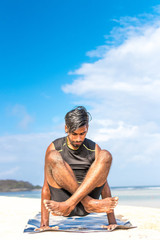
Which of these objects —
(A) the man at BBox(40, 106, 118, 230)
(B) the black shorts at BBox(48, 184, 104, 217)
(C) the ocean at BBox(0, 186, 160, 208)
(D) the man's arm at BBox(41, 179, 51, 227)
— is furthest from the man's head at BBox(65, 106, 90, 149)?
(C) the ocean at BBox(0, 186, 160, 208)

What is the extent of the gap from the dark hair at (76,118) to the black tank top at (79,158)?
0.29 meters

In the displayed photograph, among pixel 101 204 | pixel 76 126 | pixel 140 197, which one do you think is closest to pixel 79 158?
pixel 76 126

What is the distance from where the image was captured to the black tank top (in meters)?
3.21

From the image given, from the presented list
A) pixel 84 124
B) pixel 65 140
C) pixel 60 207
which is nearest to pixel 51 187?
pixel 60 207

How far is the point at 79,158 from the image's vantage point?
3.23m

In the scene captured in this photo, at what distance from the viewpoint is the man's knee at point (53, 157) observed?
2.98 m

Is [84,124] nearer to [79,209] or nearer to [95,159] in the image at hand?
[95,159]

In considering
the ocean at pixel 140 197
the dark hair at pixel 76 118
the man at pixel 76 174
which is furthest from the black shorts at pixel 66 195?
the ocean at pixel 140 197

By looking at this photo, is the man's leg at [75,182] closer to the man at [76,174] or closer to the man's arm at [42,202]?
the man at [76,174]

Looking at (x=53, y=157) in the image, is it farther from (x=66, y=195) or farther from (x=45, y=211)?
(x=45, y=211)

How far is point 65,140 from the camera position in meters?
3.34

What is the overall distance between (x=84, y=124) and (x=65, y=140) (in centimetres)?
40

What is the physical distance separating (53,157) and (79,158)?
0.36 meters

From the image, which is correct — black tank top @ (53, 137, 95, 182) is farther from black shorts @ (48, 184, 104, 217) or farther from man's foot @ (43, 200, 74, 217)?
man's foot @ (43, 200, 74, 217)
